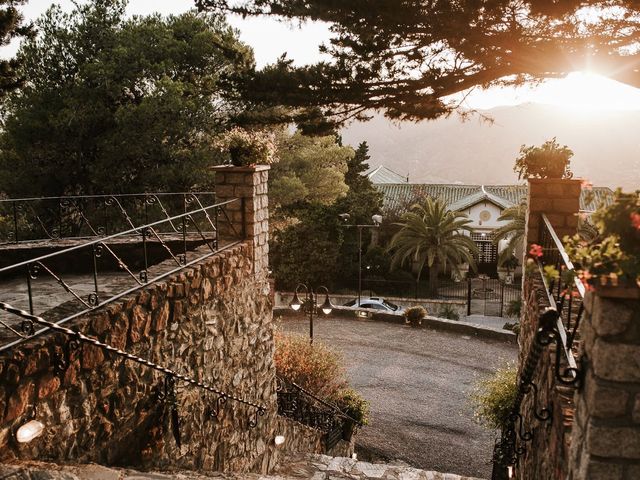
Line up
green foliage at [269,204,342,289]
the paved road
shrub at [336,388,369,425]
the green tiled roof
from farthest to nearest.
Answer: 1. the green tiled roof
2. green foliage at [269,204,342,289]
3. shrub at [336,388,369,425]
4. the paved road

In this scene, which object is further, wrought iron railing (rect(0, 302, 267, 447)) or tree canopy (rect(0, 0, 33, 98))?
tree canopy (rect(0, 0, 33, 98))

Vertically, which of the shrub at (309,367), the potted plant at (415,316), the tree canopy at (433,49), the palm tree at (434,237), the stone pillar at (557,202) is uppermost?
the tree canopy at (433,49)

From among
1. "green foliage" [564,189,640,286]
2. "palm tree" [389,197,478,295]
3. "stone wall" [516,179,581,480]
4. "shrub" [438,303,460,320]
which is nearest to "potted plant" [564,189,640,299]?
"green foliage" [564,189,640,286]

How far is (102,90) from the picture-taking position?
1528 cm

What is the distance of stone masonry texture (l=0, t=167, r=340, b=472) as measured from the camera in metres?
3.38

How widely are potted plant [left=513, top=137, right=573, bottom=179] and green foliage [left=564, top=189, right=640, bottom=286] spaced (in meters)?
4.07

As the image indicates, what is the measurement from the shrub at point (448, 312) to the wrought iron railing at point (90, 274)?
681 inches

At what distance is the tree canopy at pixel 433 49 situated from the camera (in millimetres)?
6516

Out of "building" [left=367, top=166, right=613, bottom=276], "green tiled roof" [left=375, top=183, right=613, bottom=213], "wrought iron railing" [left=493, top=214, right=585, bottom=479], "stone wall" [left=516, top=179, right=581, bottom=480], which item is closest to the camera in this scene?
"wrought iron railing" [left=493, top=214, right=585, bottom=479]

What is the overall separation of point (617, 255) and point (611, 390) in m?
0.65

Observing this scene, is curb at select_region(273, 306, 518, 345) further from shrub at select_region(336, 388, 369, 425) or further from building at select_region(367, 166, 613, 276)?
building at select_region(367, 166, 613, 276)

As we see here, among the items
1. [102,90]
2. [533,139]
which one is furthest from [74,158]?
[533,139]

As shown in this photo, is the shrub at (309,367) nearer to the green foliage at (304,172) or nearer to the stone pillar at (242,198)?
the stone pillar at (242,198)

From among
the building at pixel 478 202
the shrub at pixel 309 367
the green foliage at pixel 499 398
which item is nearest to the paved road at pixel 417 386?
the shrub at pixel 309 367
